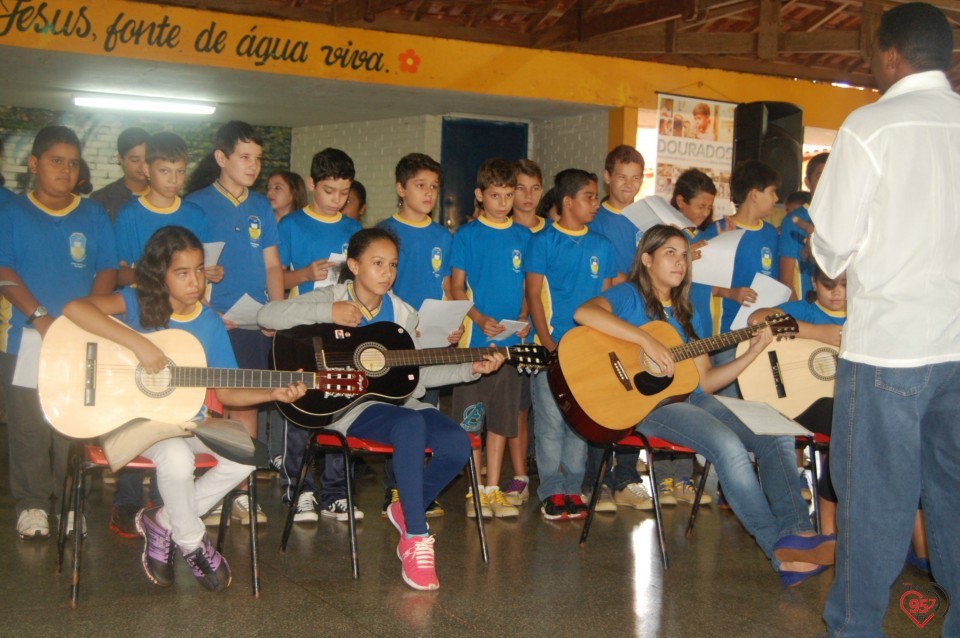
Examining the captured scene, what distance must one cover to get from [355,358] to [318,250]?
3.96ft

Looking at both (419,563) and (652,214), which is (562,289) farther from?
(419,563)

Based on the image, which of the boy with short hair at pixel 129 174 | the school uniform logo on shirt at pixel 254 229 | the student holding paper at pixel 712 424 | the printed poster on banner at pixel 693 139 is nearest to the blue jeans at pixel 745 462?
the student holding paper at pixel 712 424

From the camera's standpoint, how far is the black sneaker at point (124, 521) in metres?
4.32

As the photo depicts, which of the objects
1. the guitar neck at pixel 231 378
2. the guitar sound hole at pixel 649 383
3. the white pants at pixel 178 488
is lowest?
the white pants at pixel 178 488

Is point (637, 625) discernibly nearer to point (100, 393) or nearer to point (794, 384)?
point (794, 384)

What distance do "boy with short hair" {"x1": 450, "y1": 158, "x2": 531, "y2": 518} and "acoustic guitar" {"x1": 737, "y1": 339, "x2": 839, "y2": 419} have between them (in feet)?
3.91

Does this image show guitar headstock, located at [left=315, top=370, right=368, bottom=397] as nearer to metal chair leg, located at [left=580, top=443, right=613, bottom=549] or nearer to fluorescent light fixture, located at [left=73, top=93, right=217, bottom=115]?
metal chair leg, located at [left=580, top=443, right=613, bottom=549]

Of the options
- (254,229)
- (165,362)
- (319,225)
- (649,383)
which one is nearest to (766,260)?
(649,383)

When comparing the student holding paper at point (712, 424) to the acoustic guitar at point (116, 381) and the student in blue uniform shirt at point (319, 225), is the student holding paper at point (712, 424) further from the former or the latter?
the acoustic guitar at point (116, 381)

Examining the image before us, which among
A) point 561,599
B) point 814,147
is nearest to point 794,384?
point 561,599

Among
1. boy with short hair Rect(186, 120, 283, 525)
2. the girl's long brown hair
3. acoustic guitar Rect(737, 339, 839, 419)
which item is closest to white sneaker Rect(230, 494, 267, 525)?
boy with short hair Rect(186, 120, 283, 525)

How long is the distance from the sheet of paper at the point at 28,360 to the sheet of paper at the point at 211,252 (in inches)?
30.3

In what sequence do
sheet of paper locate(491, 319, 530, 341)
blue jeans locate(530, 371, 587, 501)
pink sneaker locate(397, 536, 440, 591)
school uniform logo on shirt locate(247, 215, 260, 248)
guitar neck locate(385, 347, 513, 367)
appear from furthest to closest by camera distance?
blue jeans locate(530, 371, 587, 501), sheet of paper locate(491, 319, 530, 341), school uniform logo on shirt locate(247, 215, 260, 248), guitar neck locate(385, 347, 513, 367), pink sneaker locate(397, 536, 440, 591)

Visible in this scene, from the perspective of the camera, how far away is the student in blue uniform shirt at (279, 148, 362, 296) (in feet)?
16.2
